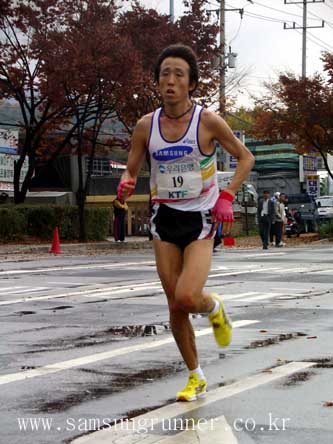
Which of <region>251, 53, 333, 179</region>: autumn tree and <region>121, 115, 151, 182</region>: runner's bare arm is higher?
<region>251, 53, 333, 179</region>: autumn tree

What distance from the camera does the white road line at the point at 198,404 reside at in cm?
526

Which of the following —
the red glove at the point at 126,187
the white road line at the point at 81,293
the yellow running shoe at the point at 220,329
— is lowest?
the white road line at the point at 81,293

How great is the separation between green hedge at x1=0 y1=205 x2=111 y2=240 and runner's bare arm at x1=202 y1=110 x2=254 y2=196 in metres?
24.5

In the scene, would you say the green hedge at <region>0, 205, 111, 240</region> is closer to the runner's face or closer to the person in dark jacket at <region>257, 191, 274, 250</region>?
the person in dark jacket at <region>257, 191, 274, 250</region>

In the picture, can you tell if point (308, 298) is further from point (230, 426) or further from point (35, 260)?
point (35, 260)

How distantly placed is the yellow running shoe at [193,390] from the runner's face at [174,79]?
5.71 ft

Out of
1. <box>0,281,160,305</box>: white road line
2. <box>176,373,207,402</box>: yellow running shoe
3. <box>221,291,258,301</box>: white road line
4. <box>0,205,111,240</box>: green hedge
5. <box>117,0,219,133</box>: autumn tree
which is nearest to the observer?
<box>176,373,207,402</box>: yellow running shoe

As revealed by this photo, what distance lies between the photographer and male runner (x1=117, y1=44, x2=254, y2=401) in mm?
6504

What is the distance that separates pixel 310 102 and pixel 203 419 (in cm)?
3705

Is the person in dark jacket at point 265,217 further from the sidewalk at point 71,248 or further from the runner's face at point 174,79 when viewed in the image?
the runner's face at point 174,79

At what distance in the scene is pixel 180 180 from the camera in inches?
256

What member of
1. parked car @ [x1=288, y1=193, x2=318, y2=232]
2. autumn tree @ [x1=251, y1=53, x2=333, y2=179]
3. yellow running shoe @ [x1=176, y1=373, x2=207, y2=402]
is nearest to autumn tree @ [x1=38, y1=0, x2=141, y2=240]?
autumn tree @ [x1=251, y1=53, x2=333, y2=179]

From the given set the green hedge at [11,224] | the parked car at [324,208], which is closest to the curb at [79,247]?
the green hedge at [11,224]

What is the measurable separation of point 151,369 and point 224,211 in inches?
64.0
